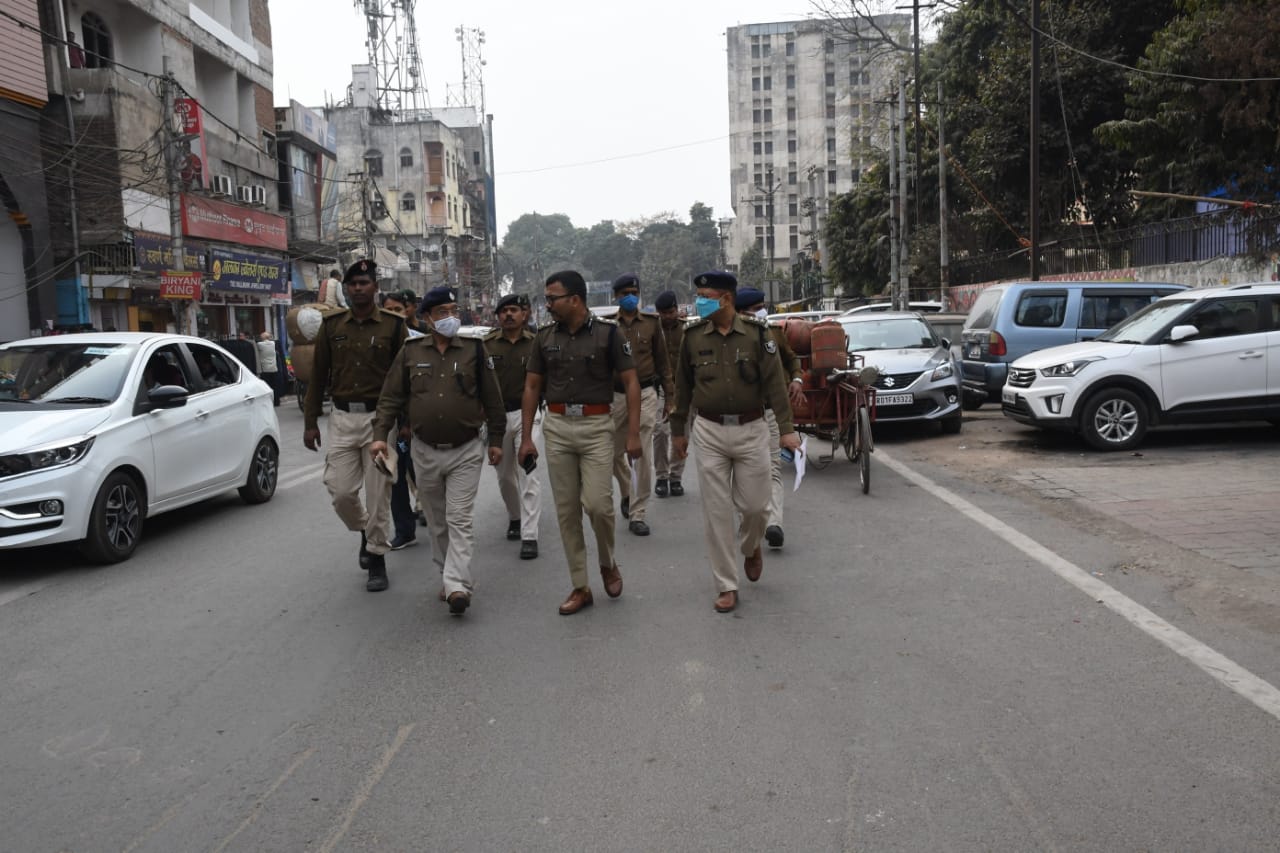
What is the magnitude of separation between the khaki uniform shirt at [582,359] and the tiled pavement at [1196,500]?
3.98m

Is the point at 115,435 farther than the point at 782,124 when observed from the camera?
No

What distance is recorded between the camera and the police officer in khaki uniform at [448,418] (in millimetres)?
5969

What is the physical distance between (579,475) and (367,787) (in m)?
2.53

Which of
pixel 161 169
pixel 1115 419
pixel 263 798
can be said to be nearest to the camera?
pixel 263 798

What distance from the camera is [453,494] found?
602 centimetres

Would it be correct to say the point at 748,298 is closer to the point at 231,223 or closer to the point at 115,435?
the point at 115,435

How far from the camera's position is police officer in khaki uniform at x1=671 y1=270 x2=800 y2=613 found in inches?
236

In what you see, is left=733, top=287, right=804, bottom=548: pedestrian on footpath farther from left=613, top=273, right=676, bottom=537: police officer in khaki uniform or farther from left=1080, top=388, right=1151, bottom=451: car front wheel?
left=1080, top=388, right=1151, bottom=451: car front wheel

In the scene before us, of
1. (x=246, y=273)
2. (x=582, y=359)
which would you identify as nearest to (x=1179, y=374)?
(x=582, y=359)

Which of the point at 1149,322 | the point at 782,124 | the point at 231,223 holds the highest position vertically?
the point at 782,124

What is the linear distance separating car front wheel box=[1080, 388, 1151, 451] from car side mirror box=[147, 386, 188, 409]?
871 centimetres

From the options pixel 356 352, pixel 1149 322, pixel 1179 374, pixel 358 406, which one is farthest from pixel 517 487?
pixel 1149 322

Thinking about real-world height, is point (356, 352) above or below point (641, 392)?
above

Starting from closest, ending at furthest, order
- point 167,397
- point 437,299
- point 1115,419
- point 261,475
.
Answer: point 437,299 < point 167,397 < point 261,475 < point 1115,419
